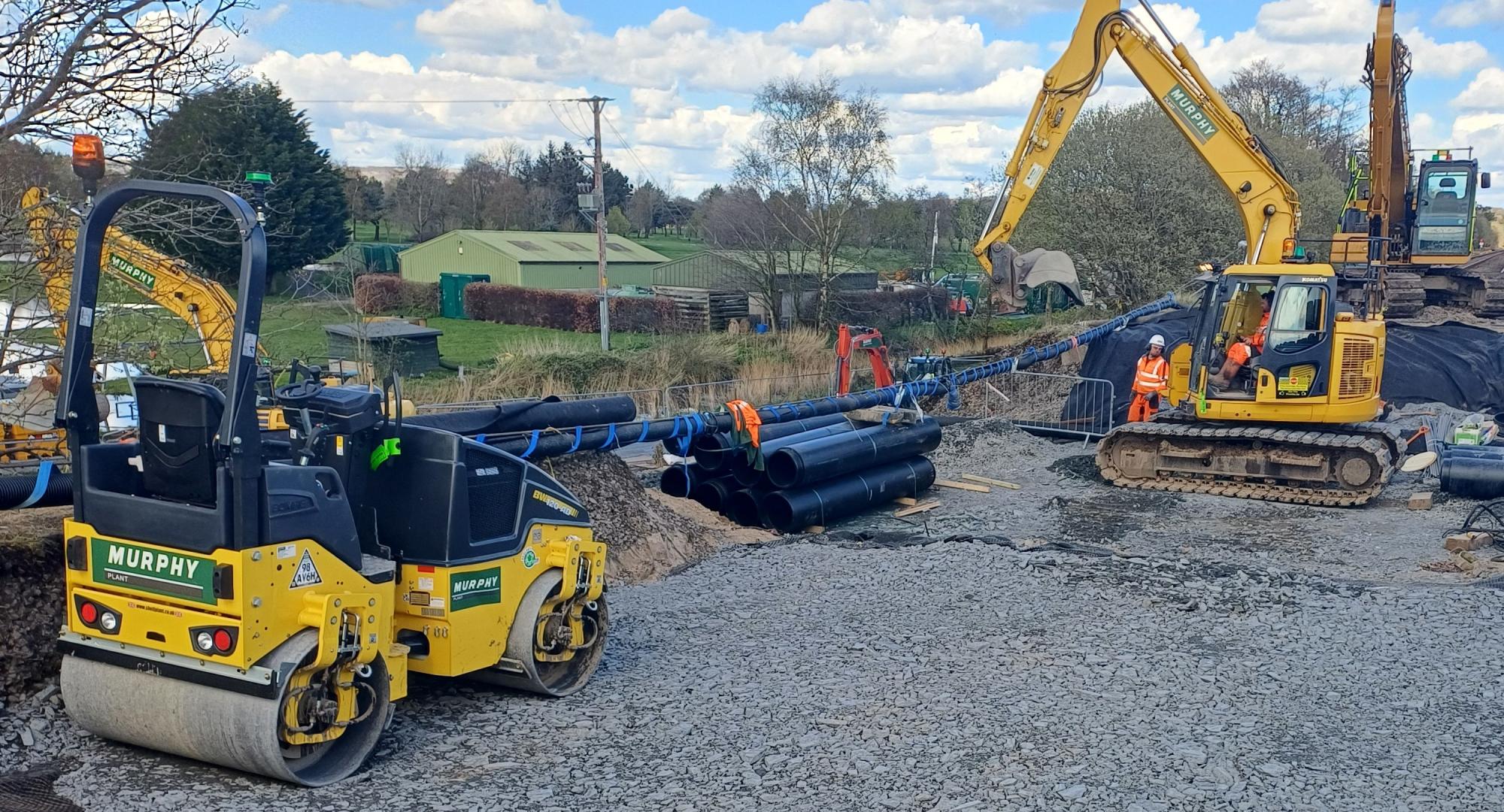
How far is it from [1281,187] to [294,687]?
16059mm

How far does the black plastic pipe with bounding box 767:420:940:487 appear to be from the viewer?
540 inches

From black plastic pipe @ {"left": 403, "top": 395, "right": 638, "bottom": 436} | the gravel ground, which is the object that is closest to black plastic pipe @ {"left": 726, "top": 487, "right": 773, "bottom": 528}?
the gravel ground

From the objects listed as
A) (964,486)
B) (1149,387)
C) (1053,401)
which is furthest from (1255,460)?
(1053,401)

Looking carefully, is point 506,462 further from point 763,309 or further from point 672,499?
point 763,309

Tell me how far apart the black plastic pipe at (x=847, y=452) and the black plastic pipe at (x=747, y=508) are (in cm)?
23

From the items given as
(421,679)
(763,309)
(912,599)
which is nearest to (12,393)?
(421,679)

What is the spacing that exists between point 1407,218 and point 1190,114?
41.0ft

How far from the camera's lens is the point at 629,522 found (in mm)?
11383

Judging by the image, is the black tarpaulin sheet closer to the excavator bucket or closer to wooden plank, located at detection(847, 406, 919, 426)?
the excavator bucket

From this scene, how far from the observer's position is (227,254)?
25969 mm

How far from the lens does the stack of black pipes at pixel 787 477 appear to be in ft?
44.9

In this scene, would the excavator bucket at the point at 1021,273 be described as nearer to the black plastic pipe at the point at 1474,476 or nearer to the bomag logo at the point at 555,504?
the black plastic pipe at the point at 1474,476

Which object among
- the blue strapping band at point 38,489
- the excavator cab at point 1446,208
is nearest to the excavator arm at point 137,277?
the blue strapping band at point 38,489

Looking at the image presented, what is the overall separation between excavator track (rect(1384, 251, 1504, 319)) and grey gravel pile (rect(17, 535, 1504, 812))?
56.5ft
